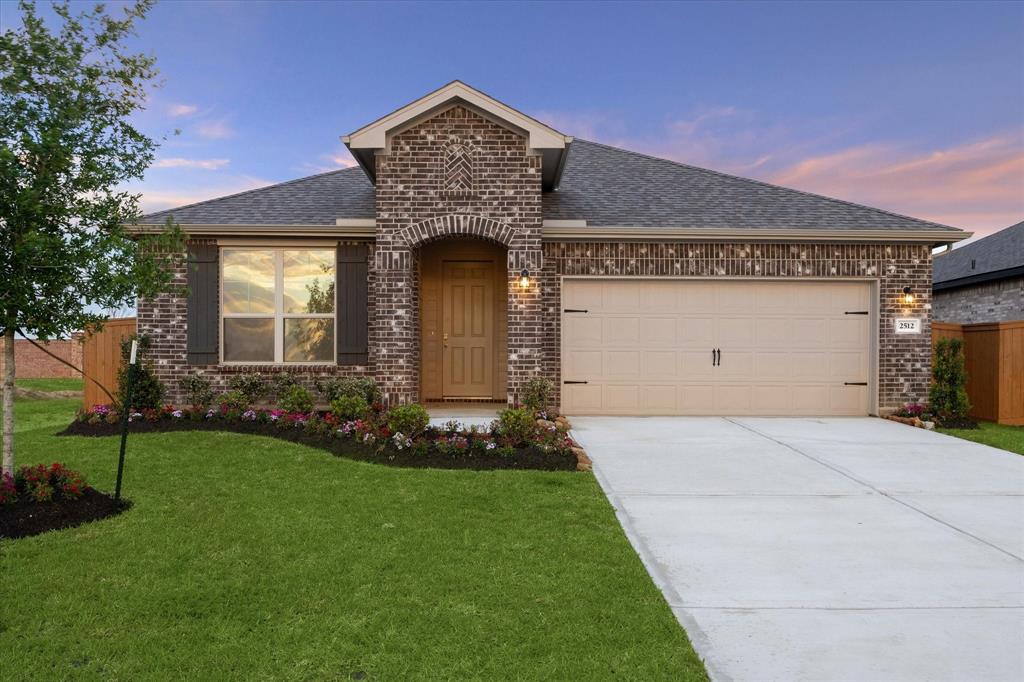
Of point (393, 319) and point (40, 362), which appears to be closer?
point (393, 319)

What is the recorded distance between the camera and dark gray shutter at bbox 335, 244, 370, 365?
10.1 meters

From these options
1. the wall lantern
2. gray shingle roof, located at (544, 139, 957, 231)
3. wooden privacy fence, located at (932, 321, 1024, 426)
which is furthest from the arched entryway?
wooden privacy fence, located at (932, 321, 1024, 426)

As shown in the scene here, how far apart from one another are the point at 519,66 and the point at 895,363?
11916 millimetres

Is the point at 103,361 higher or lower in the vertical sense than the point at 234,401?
higher

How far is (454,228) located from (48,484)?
6119 millimetres

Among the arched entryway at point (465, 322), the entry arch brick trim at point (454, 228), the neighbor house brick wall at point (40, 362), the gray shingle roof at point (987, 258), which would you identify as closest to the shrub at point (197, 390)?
the arched entryway at point (465, 322)

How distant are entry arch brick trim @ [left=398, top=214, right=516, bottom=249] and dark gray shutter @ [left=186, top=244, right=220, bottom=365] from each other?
3.47 meters

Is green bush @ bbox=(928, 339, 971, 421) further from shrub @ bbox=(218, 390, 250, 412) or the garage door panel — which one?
shrub @ bbox=(218, 390, 250, 412)

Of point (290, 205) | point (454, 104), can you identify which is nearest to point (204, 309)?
point (290, 205)

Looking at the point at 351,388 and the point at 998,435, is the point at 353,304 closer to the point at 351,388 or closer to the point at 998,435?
the point at 351,388

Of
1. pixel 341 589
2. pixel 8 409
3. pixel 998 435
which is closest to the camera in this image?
pixel 341 589

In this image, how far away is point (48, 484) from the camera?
504 cm

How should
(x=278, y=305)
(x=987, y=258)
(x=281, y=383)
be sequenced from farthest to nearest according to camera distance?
(x=987, y=258) < (x=278, y=305) < (x=281, y=383)

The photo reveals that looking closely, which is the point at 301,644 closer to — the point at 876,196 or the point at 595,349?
the point at 595,349
